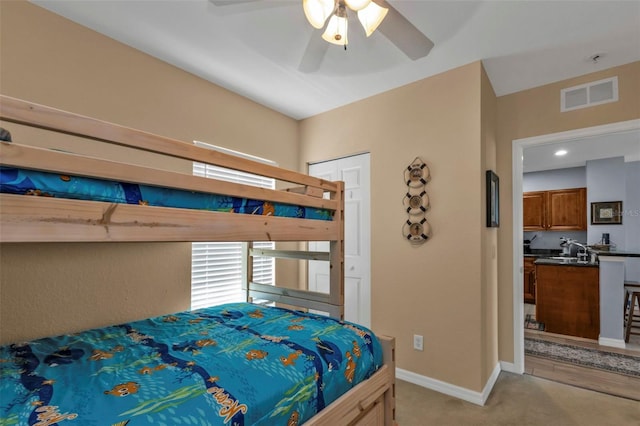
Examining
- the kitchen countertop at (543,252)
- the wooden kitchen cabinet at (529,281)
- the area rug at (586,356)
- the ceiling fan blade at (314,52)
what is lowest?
the area rug at (586,356)

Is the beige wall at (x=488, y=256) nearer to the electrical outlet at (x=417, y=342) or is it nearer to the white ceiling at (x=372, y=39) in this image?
the white ceiling at (x=372, y=39)

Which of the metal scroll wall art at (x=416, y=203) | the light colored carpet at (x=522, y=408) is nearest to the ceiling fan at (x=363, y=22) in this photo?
the metal scroll wall art at (x=416, y=203)

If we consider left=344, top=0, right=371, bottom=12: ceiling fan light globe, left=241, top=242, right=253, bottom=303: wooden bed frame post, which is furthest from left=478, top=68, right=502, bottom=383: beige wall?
left=241, top=242, right=253, bottom=303: wooden bed frame post

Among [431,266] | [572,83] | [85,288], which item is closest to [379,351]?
[431,266]

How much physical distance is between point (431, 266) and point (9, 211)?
2.51 metres

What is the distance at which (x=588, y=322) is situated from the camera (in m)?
3.52

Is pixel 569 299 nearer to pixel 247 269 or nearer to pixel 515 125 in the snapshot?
pixel 515 125

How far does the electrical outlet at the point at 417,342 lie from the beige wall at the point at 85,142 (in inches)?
75.4

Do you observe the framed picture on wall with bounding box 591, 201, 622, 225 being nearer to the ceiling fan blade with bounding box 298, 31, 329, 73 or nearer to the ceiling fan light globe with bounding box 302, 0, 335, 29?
the ceiling fan blade with bounding box 298, 31, 329, 73

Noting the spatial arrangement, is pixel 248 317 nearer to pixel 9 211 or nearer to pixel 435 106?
pixel 9 211

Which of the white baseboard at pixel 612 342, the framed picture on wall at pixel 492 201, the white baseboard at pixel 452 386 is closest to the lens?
the white baseboard at pixel 452 386

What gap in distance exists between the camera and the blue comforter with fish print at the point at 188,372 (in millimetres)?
920

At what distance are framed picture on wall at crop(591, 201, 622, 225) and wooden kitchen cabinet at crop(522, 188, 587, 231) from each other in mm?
208

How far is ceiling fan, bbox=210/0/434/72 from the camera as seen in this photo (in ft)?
4.57
